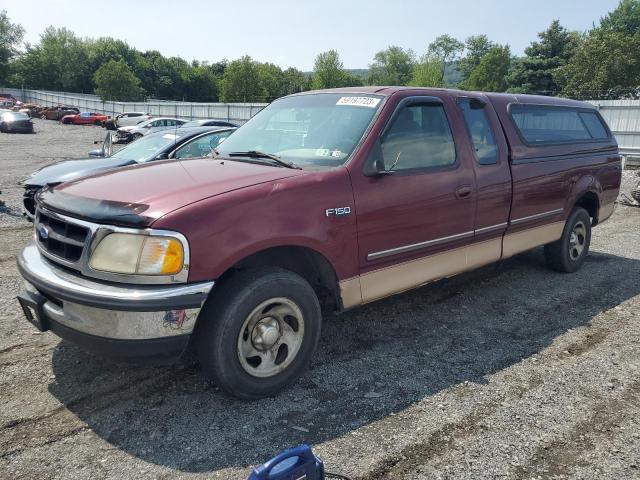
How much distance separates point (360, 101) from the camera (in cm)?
414

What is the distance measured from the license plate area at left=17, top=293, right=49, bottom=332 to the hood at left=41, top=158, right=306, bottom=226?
56cm

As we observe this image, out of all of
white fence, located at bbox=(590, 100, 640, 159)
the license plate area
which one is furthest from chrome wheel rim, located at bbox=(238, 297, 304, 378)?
white fence, located at bbox=(590, 100, 640, 159)

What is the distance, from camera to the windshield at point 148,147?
312 inches

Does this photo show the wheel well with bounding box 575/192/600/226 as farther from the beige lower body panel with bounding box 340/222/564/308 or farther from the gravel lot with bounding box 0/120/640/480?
the gravel lot with bounding box 0/120/640/480

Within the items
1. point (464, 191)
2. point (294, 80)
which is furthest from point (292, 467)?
point (294, 80)

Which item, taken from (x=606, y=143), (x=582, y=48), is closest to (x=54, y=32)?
(x=582, y=48)

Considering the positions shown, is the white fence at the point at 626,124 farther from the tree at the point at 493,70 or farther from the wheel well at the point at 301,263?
the tree at the point at 493,70

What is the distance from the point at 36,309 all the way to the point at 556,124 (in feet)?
17.6

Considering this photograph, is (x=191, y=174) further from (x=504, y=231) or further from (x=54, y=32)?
(x=54, y=32)

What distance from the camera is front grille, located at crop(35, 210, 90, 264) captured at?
304cm

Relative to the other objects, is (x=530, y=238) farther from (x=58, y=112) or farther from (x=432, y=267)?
(x=58, y=112)

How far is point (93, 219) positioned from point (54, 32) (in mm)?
120165

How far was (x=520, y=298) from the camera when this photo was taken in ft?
17.7

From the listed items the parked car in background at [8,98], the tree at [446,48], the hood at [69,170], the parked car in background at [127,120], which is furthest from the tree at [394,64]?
the hood at [69,170]
